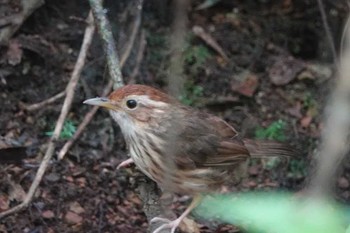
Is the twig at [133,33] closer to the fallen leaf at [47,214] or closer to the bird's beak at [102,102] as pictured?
the fallen leaf at [47,214]

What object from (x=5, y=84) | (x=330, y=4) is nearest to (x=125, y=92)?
(x=5, y=84)

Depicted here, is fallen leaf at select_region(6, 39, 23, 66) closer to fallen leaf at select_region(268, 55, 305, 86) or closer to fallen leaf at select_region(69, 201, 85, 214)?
fallen leaf at select_region(69, 201, 85, 214)

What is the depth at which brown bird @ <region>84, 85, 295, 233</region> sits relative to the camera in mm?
4168

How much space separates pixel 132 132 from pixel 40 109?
1.30 metres

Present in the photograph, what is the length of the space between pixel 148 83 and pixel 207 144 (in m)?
1.54

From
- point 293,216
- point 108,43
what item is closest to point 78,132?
point 108,43

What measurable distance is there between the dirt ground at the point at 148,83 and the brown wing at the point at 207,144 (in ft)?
1.28

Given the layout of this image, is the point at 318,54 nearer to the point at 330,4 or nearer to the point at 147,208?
the point at 330,4

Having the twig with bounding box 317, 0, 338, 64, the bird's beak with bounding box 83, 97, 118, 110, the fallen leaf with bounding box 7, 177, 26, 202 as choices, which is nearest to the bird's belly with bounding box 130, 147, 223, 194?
the bird's beak with bounding box 83, 97, 118, 110

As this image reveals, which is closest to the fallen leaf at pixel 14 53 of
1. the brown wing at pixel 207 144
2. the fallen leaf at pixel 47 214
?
the fallen leaf at pixel 47 214

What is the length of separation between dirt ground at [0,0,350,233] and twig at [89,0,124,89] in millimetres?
494

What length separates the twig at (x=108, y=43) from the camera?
14.5ft

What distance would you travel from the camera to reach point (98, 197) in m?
5.10

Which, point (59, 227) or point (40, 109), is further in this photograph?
point (40, 109)
